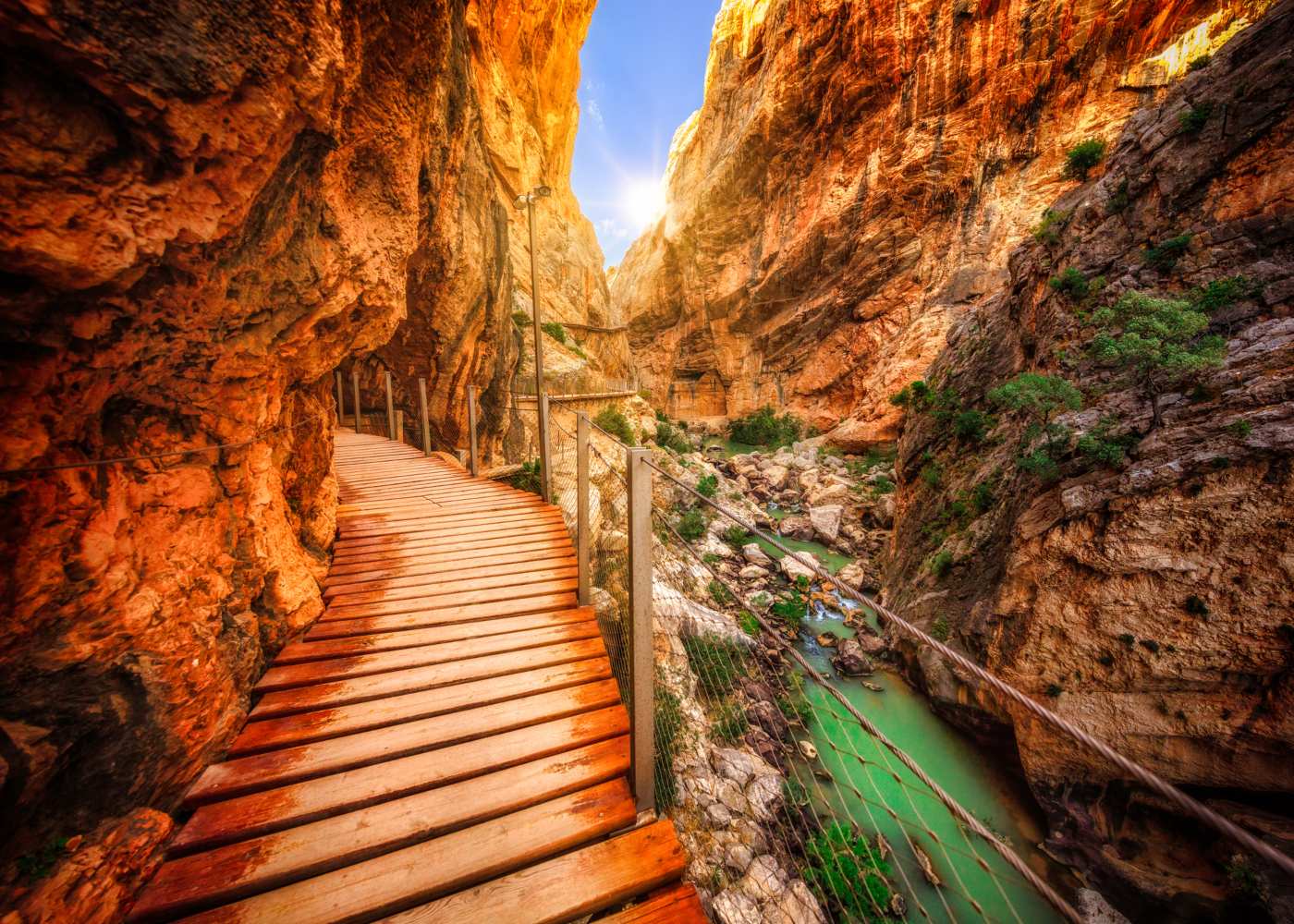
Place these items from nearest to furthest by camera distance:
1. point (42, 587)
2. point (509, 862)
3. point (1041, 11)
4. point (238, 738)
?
point (42, 587)
point (509, 862)
point (238, 738)
point (1041, 11)

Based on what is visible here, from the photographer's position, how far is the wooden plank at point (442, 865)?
1774 millimetres

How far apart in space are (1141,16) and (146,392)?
93.9 ft

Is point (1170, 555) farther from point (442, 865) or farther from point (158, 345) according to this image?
point (158, 345)

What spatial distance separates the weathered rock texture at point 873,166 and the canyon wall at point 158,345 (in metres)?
20.2

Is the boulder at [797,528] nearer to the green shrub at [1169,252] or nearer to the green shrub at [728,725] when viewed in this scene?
the green shrub at [728,725]

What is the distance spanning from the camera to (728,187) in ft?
87.4

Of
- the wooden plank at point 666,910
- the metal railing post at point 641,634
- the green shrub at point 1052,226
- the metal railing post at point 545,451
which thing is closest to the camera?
the wooden plank at point 666,910

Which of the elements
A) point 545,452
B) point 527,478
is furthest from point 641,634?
point 527,478

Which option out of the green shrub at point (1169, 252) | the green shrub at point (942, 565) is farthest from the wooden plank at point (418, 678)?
the green shrub at point (1169, 252)

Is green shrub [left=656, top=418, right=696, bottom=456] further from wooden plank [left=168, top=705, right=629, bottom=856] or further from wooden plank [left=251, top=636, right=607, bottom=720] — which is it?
wooden plank [left=168, top=705, right=629, bottom=856]

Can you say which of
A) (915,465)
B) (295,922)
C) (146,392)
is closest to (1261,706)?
(915,465)

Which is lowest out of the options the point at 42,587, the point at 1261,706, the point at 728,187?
the point at 1261,706

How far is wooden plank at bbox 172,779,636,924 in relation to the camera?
177 cm

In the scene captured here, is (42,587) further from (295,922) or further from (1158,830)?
(1158,830)
